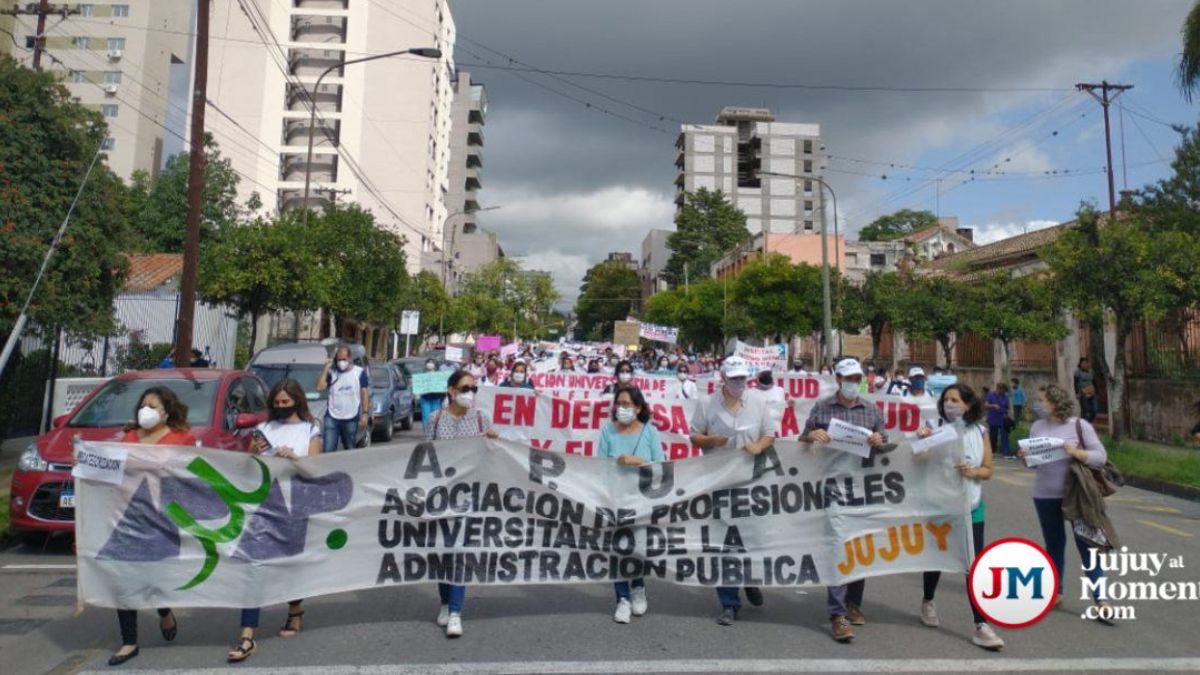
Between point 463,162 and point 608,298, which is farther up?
point 463,162

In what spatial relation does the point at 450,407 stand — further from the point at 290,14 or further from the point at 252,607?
the point at 290,14

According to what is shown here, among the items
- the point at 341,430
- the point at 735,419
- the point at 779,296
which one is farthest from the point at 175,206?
the point at 735,419

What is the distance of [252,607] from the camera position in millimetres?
5363

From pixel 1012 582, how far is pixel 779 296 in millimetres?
37930

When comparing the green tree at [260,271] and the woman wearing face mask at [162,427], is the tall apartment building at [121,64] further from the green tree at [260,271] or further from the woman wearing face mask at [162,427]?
the woman wearing face mask at [162,427]

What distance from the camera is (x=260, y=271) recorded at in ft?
73.2

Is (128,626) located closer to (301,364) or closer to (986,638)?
(986,638)

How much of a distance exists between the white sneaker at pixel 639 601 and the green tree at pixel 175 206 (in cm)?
4184

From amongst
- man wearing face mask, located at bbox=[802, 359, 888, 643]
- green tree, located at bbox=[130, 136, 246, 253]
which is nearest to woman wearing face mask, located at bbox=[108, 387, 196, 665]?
man wearing face mask, located at bbox=[802, 359, 888, 643]

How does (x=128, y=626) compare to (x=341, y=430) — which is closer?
(x=128, y=626)

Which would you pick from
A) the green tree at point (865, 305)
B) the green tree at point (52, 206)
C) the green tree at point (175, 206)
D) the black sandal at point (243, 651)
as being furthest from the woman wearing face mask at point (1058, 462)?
the green tree at point (175, 206)

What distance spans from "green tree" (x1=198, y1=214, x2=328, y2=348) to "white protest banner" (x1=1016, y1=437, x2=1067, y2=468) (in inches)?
796

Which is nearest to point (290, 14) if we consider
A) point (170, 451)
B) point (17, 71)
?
point (17, 71)

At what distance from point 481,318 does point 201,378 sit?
5962cm
